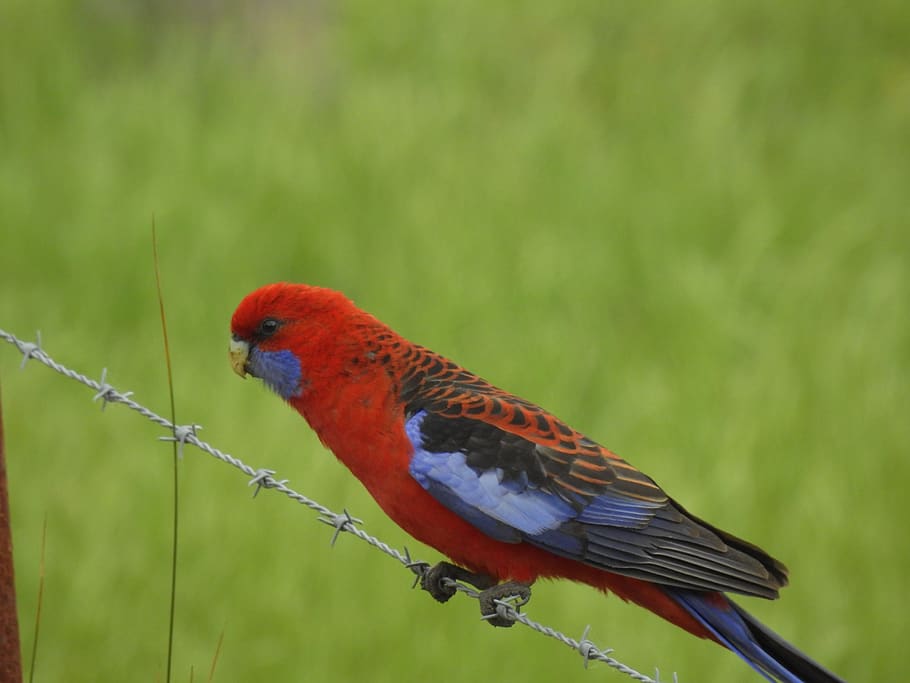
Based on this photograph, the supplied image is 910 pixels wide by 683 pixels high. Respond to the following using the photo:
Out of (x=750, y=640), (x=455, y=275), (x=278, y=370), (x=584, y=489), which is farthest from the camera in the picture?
(x=455, y=275)

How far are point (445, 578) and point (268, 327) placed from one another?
76cm

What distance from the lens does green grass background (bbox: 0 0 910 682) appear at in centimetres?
466

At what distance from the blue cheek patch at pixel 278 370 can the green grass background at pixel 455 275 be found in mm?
1899

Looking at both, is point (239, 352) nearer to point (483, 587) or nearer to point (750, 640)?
point (483, 587)

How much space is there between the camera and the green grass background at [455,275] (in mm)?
4664

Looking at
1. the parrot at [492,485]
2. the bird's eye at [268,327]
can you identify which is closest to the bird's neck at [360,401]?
the parrot at [492,485]

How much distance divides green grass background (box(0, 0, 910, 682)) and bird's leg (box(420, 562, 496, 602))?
5.45ft

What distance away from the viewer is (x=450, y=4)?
8.75 m

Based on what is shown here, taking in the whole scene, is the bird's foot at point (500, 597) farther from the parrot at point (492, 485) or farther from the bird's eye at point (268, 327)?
the bird's eye at point (268, 327)

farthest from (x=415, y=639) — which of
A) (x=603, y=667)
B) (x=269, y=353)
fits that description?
(x=269, y=353)

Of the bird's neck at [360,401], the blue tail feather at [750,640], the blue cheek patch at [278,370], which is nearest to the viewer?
the blue tail feather at [750,640]

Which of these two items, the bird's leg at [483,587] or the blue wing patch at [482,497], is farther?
the bird's leg at [483,587]

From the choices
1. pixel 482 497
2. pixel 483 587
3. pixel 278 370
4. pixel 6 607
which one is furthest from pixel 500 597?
pixel 6 607

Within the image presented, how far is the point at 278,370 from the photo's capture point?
282 centimetres
